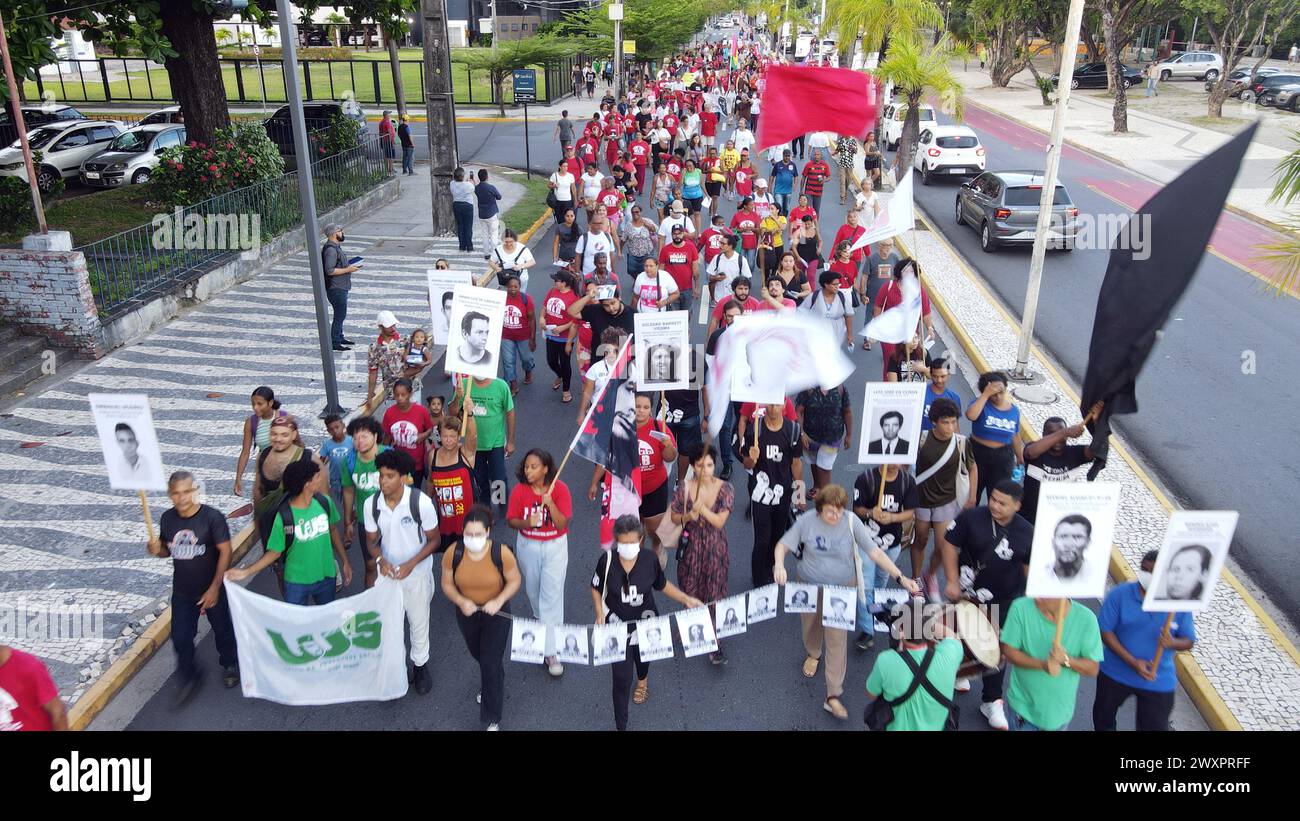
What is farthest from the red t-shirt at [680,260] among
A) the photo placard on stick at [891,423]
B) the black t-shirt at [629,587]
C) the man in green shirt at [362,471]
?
the black t-shirt at [629,587]

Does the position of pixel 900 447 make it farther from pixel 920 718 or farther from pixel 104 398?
pixel 104 398

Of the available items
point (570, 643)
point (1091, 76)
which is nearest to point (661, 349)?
point (570, 643)

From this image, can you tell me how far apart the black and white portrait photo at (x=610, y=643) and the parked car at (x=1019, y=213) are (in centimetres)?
1511

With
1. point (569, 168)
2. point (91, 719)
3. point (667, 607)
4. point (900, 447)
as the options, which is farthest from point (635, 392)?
point (569, 168)

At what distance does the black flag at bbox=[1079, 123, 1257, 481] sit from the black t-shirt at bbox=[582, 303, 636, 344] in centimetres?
478

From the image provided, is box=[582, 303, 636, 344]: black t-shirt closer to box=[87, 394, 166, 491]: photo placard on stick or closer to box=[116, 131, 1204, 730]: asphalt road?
box=[116, 131, 1204, 730]: asphalt road

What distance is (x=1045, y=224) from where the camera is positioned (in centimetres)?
1124

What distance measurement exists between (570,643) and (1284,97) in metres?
45.8

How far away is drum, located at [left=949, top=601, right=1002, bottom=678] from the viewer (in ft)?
17.5

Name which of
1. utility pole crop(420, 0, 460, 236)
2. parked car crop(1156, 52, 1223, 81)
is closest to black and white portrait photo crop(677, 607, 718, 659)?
utility pole crop(420, 0, 460, 236)

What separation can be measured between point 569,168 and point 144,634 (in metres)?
13.9

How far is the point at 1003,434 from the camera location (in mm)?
7508

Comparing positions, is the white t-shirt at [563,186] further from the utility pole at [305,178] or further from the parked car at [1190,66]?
the parked car at [1190,66]

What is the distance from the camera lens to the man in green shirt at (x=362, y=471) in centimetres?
694
